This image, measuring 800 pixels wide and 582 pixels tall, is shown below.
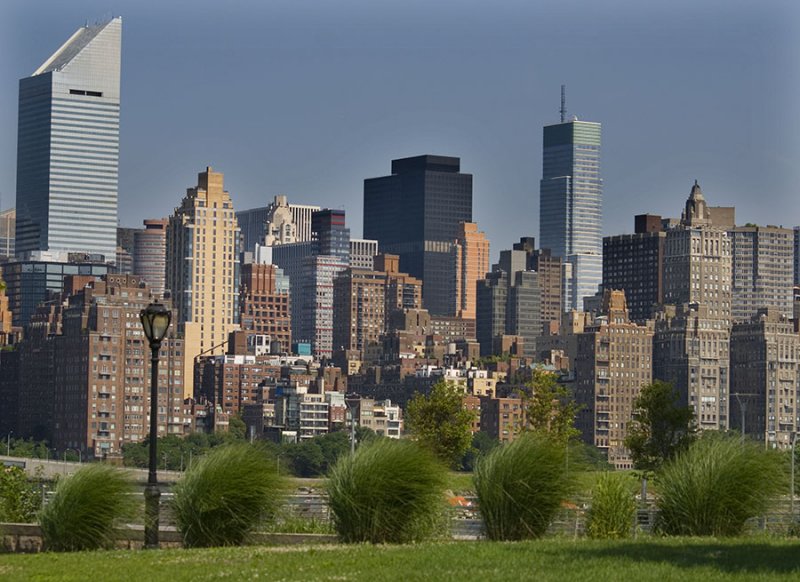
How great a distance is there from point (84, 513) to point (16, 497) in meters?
12.0

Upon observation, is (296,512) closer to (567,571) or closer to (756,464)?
(756,464)

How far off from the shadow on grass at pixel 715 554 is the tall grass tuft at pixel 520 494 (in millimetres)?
3945

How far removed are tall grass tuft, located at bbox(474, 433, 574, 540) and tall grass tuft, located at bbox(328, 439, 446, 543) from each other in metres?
0.98

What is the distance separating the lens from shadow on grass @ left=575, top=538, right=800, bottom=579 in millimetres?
30875

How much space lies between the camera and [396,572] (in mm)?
30922

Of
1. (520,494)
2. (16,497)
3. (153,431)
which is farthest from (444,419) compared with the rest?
(153,431)

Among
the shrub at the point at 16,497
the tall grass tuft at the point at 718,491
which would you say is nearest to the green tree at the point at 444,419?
the shrub at the point at 16,497

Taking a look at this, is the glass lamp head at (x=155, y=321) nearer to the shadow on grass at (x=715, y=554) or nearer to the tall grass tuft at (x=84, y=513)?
the tall grass tuft at (x=84, y=513)

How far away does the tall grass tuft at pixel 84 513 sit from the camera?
37531 millimetres

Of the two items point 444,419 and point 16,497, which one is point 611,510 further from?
point 444,419

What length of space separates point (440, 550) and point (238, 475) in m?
5.83

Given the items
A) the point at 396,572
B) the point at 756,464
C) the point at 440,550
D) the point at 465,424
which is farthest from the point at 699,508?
the point at 465,424

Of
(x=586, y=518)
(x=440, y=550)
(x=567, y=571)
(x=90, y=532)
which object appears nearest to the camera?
(x=567, y=571)

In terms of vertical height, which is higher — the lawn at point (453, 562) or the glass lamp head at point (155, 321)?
the glass lamp head at point (155, 321)
